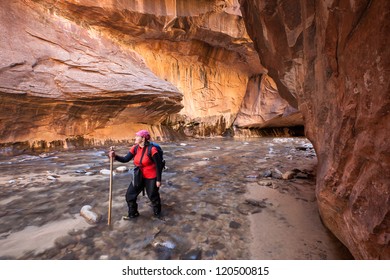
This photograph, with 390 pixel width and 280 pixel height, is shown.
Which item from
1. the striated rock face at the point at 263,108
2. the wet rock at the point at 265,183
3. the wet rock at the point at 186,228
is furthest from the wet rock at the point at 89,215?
the striated rock face at the point at 263,108

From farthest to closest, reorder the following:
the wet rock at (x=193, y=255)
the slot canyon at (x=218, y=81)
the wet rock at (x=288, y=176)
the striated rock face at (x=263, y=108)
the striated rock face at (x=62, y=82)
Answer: the striated rock face at (x=263, y=108) < the striated rock face at (x=62, y=82) < the wet rock at (x=288, y=176) < the wet rock at (x=193, y=255) < the slot canyon at (x=218, y=81)

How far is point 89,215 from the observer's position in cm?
266

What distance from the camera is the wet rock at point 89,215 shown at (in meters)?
2.60

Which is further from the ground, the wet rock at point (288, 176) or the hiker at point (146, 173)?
the hiker at point (146, 173)

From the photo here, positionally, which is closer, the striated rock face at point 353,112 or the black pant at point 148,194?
the striated rock face at point 353,112


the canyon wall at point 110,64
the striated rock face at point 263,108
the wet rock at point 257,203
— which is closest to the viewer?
the wet rock at point 257,203

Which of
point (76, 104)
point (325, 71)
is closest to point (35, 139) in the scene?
point (76, 104)

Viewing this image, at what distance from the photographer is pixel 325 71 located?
2328 millimetres

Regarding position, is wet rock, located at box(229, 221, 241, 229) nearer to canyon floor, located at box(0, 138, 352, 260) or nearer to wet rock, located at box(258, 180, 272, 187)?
canyon floor, located at box(0, 138, 352, 260)

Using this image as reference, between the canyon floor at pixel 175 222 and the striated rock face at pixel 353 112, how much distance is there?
1.94ft

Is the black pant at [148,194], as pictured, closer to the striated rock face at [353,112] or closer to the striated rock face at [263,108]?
the striated rock face at [353,112]

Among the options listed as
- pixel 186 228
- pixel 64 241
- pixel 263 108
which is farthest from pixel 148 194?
pixel 263 108

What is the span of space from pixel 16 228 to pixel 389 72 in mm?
3846

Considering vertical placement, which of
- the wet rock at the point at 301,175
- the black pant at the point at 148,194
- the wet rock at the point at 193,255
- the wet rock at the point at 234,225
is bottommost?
the wet rock at the point at 193,255
